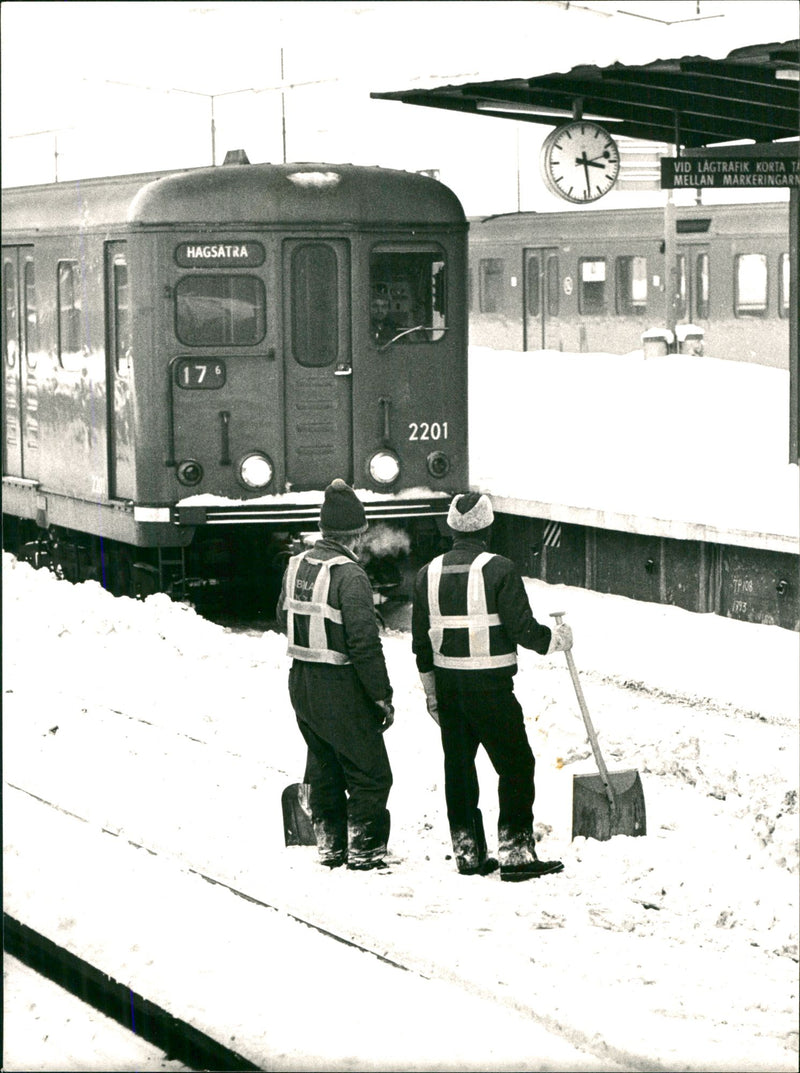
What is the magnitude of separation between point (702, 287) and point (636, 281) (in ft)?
4.43

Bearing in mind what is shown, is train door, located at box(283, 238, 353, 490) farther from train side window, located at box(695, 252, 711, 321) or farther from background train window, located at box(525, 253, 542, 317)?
background train window, located at box(525, 253, 542, 317)

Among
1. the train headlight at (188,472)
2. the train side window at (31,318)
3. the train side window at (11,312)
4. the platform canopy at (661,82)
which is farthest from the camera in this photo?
the train side window at (11,312)

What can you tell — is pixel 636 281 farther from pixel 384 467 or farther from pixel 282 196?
pixel 282 196

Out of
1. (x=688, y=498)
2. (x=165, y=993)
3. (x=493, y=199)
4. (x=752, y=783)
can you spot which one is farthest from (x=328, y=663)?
(x=493, y=199)

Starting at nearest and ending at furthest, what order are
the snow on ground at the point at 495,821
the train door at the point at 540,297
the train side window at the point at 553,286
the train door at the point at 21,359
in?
1. the snow on ground at the point at 495,821
2. the train door at the point at 21,359
3. the train side window at the point at 553,286
4. the train door at the point at 540,297

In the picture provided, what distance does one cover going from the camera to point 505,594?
23.0 ft

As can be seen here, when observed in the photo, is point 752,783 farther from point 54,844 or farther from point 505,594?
point 54,844

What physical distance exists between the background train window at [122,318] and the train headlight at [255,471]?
3.47 feet

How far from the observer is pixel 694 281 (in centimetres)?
2767

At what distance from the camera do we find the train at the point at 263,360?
1295cm

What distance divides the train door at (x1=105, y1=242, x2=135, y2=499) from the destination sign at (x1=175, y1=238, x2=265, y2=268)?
54 centimetres

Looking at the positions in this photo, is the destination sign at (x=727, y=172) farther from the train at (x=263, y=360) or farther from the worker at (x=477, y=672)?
the worker at (x=477, y=672)

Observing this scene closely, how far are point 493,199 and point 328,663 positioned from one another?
118 feet

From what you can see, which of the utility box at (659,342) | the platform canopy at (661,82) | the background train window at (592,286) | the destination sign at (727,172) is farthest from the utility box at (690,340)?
the destination sign at (727,172)
